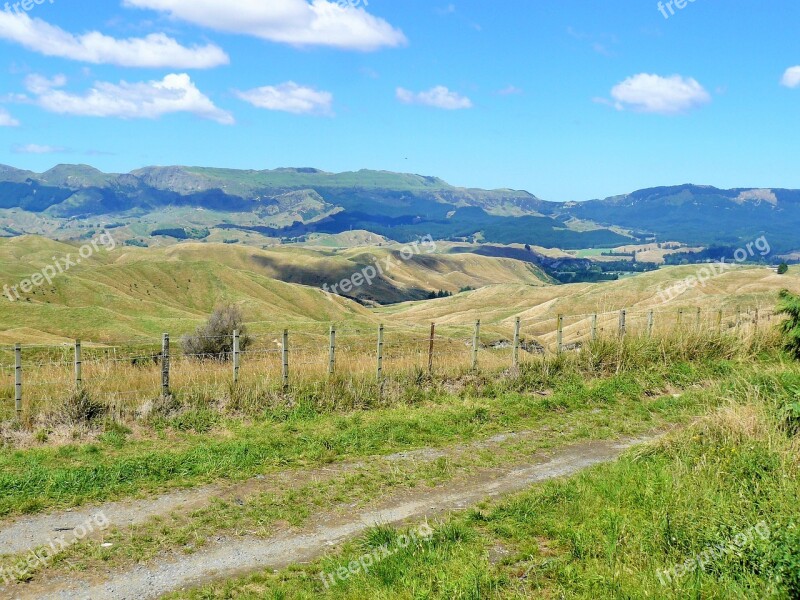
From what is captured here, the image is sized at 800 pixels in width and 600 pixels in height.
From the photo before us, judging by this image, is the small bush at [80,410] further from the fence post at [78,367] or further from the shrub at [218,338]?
the shrub at [218,338]

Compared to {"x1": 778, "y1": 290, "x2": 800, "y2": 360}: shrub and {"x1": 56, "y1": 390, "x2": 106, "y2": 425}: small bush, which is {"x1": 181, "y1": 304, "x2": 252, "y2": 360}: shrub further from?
{"x1": 778, "y1": 290, "x2": 800, "y2": 360}: shrub

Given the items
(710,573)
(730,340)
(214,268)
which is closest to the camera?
(710,573)

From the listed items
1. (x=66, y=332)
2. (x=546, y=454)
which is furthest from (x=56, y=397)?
(x=66, y=332)

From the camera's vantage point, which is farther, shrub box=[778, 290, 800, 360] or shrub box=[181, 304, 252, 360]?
shrub box=[181, 304, 252, 360]

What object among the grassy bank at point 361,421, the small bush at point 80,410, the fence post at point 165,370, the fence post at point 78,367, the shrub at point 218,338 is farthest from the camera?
the shrub at point 218,338

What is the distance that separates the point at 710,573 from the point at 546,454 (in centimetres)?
638

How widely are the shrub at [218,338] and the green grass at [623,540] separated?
18797mm

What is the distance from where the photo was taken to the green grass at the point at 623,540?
7.06 metres

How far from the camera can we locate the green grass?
7.06m

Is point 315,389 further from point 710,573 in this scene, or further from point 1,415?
point 710,573

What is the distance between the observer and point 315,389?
674 inches

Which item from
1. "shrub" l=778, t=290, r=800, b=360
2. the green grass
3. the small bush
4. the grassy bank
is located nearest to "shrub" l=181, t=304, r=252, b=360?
the grassy bank

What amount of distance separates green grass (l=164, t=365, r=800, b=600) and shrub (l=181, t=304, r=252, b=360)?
1880cm

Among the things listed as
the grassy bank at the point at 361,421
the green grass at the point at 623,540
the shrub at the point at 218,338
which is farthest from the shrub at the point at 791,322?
the shrub at the point at 218,338
